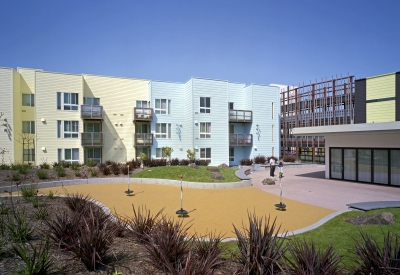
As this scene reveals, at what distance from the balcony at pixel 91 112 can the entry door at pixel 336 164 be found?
23.1 metres

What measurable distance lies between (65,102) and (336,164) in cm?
2685

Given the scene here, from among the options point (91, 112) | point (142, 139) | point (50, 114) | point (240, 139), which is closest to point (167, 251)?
point (142, 139)

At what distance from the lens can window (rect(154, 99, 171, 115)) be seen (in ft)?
97.4

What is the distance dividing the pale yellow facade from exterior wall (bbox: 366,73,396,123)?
2694cm

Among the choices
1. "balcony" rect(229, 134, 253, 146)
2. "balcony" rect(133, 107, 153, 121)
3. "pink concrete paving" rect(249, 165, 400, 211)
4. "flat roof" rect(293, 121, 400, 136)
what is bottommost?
"pink concrete paving" rect(249, 165, 400, 211)

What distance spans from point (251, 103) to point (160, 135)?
42.8ft

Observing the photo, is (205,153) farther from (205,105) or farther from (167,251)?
(167,251)

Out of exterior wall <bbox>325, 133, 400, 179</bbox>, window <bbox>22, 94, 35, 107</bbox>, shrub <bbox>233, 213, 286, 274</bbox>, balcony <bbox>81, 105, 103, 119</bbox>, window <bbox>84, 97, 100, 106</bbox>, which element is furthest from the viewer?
window <bbox>84, 97, 100, 106</bbox>

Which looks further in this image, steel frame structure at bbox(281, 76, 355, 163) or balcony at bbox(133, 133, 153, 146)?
steel frame structure at bbox(281, 76, 355, 163)

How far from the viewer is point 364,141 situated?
653 inches

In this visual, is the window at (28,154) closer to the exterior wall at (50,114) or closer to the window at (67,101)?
the exterior wall at (50,114)

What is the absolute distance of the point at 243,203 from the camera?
11062 mm

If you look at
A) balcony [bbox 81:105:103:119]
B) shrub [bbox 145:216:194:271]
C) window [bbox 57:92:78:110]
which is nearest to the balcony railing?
balcony [bbox 81:105:103:119]

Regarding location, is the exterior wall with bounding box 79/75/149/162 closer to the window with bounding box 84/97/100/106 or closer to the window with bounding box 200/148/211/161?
the window with bounding box 84/97/100/106
